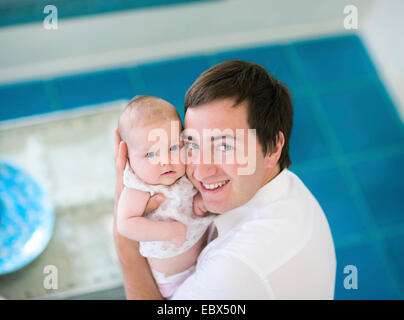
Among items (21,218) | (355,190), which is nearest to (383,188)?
(355,190)

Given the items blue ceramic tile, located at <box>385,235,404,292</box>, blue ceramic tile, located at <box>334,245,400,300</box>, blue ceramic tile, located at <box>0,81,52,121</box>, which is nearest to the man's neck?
blue ceramic tile, located at <box>334,245,400,300</box>

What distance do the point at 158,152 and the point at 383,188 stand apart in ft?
4.36

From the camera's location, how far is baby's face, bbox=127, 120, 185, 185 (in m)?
0.68

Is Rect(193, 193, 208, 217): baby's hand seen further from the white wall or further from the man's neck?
the white wall

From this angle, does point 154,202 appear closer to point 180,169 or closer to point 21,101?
point 180,169

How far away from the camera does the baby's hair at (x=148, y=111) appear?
669 mm

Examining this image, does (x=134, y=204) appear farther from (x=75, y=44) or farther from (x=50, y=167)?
(x=75, y=44)

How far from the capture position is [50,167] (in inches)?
46.2

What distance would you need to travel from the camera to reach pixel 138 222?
755mm

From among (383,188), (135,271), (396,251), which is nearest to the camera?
(135,271)

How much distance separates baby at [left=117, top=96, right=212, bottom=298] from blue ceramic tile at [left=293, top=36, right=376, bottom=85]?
25.1 inches

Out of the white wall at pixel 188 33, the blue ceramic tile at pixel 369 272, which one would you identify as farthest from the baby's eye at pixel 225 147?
A: the blue ceramic tile at pixel 369 272

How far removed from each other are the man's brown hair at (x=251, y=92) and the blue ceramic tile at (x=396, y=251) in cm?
110

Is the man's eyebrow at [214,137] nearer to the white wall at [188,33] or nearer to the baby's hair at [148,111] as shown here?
the baby's hair at [148,111]
